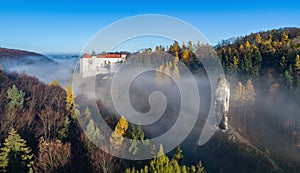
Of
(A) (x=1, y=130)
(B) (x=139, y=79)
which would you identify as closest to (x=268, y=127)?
(B) (x=139, y=79)

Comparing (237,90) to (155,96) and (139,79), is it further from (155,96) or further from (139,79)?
(139,79)

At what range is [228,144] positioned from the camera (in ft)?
111

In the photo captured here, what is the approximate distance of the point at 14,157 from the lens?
19.5 m

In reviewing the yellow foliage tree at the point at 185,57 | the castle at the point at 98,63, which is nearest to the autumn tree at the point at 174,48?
the yellow foliage tree at the point at 185,57

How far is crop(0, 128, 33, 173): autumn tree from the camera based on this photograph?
62.4 ft

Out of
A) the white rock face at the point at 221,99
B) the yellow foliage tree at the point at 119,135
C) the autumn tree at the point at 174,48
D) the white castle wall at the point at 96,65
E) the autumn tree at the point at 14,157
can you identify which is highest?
the autumn tree at the point at 174,48

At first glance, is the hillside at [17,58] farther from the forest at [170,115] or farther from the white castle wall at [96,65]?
the forest at [170,115]

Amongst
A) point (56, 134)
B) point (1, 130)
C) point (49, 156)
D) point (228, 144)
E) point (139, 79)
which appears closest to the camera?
point (49, 156)

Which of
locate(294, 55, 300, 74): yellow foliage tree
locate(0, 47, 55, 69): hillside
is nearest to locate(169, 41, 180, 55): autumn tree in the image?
locate(294, 55, 300, 74): yellow foliage tree

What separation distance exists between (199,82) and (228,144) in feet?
56.4

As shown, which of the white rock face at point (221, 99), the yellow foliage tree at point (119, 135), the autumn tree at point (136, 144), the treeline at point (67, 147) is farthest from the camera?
the white rock face at point (221, 99)

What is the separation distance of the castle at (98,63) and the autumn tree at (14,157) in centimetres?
3219

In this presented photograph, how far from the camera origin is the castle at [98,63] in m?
55.0

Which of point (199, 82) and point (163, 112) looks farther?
point (199, 82)
